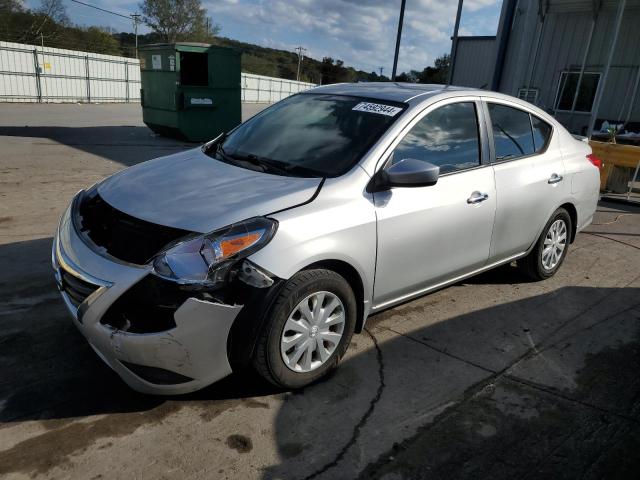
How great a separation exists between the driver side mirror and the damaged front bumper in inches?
46.6

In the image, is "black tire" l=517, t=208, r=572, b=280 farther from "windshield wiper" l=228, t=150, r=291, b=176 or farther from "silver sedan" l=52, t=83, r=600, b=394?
"windshield wiper" l=228, t=150, r=291, b=176

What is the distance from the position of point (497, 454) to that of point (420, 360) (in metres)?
0.87

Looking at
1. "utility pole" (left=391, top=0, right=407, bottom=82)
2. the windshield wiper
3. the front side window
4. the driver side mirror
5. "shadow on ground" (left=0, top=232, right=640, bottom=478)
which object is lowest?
"shadow on ground" (left=0, top=232, right=640, bottom=478)

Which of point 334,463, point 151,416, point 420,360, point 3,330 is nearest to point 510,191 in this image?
point 420,360

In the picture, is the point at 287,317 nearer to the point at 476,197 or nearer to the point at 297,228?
the point at 297,228

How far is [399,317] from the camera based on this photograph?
384 cm

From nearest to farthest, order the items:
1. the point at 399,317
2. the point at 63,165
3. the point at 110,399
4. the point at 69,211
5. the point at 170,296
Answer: the point at 170,296 → the point at 110,399 → the point at 69,211 → the point at 399,317 → the point at 63,165

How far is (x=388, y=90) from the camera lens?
3793 mm

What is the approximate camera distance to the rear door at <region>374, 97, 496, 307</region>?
311 centimetres

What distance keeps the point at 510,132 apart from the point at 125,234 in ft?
10.2

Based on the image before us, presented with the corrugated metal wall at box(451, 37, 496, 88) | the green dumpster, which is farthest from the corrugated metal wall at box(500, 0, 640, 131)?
the green dumpster

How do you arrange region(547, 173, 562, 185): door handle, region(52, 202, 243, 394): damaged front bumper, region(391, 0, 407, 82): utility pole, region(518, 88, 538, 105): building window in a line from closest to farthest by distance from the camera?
region(52, 202, 243, 394): damaged front bumper
region(547, 173, 562, 185): door handle
region(391, 0, 407, 82): utility pole
region(518, 88, 538, 105): building window

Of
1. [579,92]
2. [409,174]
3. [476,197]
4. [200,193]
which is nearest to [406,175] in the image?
[409,174]

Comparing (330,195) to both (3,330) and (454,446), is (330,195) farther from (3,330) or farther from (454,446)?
(3,330)
